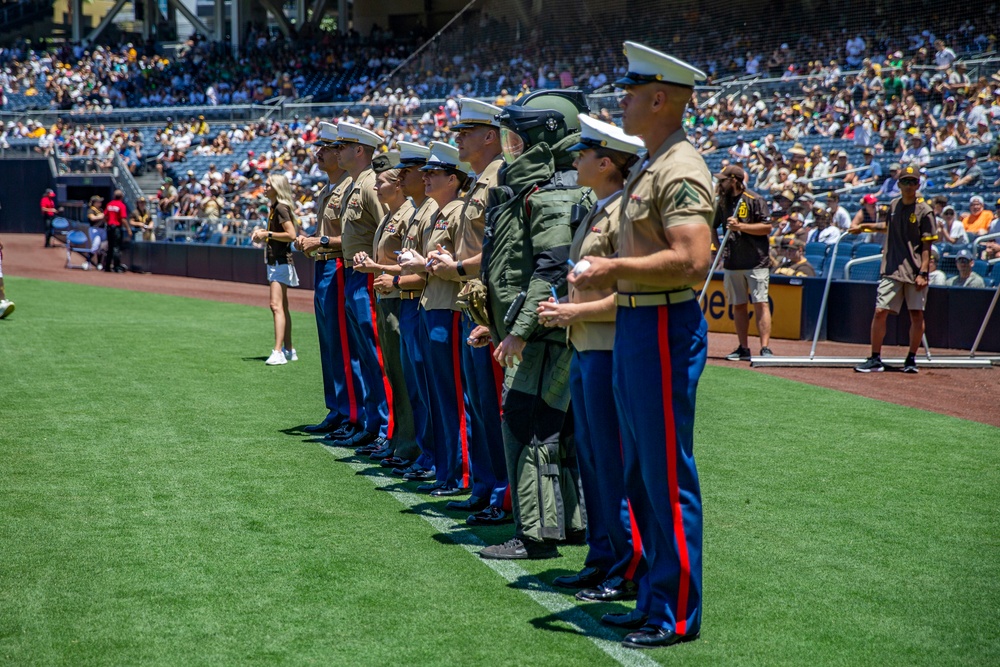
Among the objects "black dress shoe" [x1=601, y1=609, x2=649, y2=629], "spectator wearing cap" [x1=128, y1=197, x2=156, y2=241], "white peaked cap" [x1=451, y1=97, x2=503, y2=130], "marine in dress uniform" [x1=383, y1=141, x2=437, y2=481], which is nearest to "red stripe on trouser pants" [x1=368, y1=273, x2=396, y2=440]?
"marine in dress uniform" [x1=383, y1=141, x2=437, y2=481]

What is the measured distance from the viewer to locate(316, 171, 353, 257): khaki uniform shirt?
27.1 ft

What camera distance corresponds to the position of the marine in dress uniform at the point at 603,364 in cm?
450

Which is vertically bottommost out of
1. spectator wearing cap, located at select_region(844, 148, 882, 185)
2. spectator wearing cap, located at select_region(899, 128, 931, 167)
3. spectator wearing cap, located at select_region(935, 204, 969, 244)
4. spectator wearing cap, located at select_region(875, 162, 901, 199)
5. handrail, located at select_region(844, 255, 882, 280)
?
handrail, located at select_region(844, 255, 882, 280)

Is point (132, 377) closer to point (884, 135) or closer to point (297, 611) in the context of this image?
point (297, 611)

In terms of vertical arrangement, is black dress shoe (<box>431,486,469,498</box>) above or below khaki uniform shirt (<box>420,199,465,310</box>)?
below

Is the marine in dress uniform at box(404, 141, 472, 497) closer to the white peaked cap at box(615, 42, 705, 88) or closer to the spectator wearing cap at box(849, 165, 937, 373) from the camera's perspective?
the white peaked cap at box(615, 42, 705, 88)

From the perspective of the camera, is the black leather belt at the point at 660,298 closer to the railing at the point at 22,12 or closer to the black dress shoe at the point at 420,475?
the black dress shoe at the point at 420,475

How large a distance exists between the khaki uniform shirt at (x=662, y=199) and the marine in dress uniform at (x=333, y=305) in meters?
4.41

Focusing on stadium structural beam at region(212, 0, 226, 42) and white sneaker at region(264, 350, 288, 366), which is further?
stadium structural beam at region(212, 0, 226, 42)

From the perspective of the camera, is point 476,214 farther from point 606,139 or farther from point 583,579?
point 583,579

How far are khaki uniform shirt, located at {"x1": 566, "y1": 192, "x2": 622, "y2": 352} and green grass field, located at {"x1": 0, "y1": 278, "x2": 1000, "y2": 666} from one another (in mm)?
1119

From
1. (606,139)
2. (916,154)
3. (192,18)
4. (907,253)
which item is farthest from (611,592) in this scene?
(192,18)

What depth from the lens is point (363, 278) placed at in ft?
25.7

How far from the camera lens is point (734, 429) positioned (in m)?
8.49
